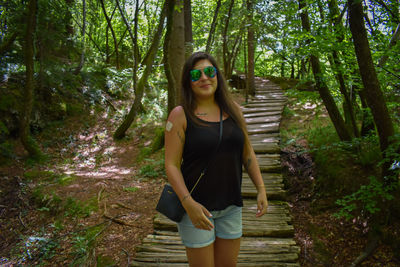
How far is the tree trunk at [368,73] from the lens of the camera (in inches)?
126

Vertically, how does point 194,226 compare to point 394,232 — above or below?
above

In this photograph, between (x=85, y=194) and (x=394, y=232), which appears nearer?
(x=394, y=232)

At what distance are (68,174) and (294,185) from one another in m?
5.35

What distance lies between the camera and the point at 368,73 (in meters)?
3.30

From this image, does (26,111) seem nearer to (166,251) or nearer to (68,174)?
Answer: (68,174)

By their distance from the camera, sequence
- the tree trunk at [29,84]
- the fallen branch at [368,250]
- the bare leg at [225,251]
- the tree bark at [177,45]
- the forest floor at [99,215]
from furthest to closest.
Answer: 1. the tree bark at [177,45]
2. the tree trunk at [29,84]
3. the forest floor at [99,215]
4. the fallen branch at [368,250]
5. the bare leg at [225,251]

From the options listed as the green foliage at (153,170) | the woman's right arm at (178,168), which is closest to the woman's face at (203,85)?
the woman's right arm at (178,168)

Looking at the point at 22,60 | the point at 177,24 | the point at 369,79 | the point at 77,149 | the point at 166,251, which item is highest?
the point at 177,24

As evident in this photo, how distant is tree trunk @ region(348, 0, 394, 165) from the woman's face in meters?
2.19

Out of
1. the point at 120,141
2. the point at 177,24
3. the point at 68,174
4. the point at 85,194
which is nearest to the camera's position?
the point at 85,194

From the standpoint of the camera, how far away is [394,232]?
369 centimetres

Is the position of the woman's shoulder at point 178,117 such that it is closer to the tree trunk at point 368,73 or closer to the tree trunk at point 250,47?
the tree trunk at point 368,73

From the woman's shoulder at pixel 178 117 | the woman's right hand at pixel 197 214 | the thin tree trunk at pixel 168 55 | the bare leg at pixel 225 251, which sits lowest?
the bare leg at pixel 225 251

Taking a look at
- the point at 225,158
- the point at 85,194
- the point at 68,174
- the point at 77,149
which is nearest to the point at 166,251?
the point at 225,158
